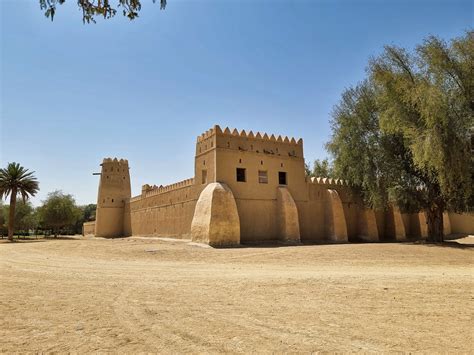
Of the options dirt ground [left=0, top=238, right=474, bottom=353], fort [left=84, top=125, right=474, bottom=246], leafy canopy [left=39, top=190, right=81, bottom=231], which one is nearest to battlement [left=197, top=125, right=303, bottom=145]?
fort [left=84, top=125, right=474, bottom=246]

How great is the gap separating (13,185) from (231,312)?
34.6 meters

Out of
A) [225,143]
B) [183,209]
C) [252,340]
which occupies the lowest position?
[252,340]

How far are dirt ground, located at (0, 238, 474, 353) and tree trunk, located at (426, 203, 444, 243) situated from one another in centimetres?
1411

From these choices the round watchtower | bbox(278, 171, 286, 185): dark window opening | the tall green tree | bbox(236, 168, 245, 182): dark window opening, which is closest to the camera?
bbox(236, 168, 245, 182): dark window opening

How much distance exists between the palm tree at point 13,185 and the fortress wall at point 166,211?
381 inches

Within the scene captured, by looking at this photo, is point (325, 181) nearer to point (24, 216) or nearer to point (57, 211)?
point (57, 211)

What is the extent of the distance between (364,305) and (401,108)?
16.9 m

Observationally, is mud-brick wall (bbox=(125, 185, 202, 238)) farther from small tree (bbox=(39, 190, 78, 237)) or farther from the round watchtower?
small tree (bbox=(39, 190, 78, 237))

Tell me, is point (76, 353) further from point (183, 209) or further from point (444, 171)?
point (183, 209)

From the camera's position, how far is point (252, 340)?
4.45 meters

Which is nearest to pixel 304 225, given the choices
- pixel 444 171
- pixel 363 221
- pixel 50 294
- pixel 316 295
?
pixel 363 221

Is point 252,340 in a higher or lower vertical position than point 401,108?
lower

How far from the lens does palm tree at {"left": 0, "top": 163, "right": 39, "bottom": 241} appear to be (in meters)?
33.2

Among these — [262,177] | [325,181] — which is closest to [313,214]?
[325,181]
